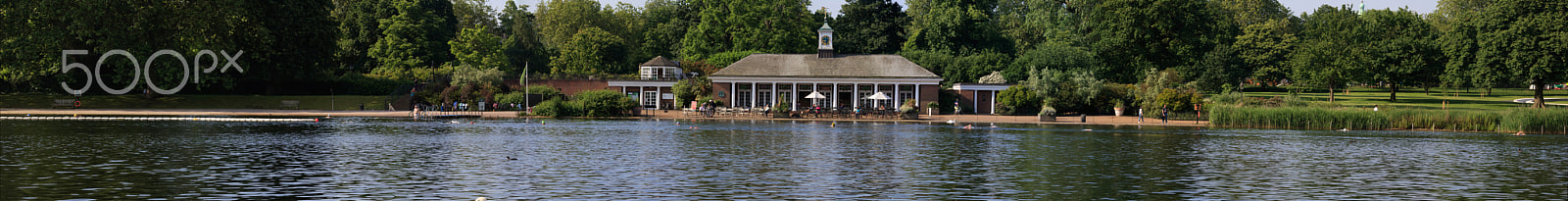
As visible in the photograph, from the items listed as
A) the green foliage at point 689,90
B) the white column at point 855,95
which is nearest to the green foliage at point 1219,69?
the white column at point 855,95

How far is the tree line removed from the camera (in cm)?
6525

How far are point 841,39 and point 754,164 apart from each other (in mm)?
64851

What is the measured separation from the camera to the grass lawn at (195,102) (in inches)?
2566

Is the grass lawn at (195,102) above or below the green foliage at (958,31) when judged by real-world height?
below

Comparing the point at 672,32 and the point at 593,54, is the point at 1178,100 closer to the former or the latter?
the point at 672,32

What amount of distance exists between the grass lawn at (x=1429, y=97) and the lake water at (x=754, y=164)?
3495cm

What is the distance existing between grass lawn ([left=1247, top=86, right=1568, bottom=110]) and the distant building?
28673mm

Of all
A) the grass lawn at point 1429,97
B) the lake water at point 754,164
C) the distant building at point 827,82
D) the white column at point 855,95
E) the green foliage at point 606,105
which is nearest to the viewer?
the lake water at point 754,164

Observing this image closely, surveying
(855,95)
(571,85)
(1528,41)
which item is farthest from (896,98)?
(1528,41)

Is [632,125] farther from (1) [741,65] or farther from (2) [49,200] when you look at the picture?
(2) [49,200]

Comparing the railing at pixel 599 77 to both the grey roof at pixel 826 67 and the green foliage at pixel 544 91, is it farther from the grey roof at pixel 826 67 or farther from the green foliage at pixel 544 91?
the green foliage at pixel 544 91

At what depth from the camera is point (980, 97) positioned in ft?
228

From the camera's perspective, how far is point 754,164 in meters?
28.9

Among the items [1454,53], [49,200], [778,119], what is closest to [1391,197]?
[49,200]
